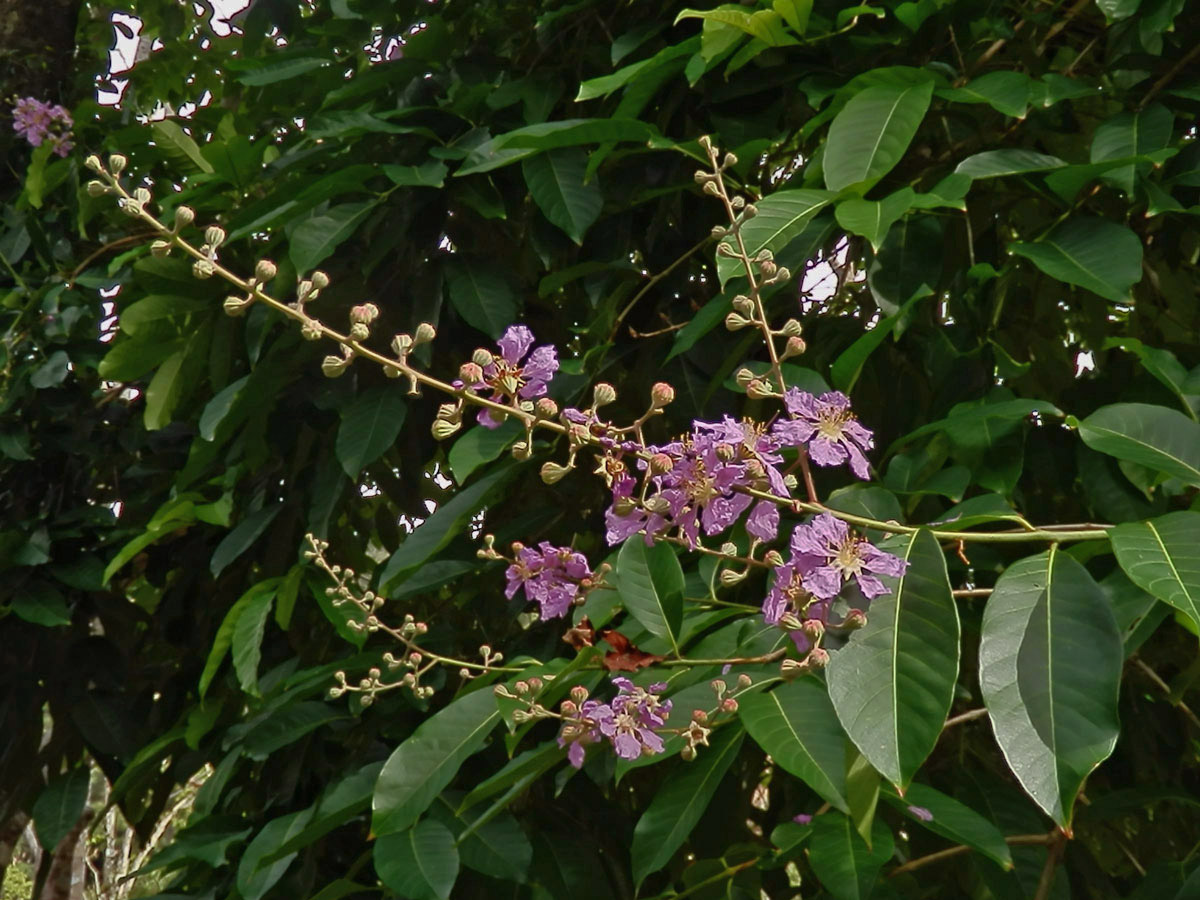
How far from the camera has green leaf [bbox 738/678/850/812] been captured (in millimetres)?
787

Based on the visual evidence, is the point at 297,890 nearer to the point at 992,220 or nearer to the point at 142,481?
the point at 142,481

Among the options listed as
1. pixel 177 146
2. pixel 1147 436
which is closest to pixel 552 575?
pixel 1147 436

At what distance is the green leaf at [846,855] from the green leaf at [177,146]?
1106 millimetres

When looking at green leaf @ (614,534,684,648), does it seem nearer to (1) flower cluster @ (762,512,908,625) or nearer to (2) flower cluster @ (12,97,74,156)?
(1) flower cluster @ (762,512,908,625)

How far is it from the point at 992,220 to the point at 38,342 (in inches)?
52.4

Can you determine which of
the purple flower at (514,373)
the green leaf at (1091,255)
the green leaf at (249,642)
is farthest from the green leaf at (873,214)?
the green leaf at (249,642)

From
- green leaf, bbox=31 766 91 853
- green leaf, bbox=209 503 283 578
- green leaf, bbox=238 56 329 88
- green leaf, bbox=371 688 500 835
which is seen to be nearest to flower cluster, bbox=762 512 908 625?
green leaf, bbox=371 688 500 835

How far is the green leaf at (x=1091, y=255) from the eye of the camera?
948 mm

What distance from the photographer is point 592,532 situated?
1.42 metres

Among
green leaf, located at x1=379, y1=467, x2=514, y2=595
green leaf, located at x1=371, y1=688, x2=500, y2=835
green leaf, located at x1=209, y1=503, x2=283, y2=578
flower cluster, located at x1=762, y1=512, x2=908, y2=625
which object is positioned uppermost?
flower cluster, located at x1=762, y1=512, x2=908, y2=625

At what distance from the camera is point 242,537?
55.6 inches

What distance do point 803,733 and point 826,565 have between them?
178 millimetres

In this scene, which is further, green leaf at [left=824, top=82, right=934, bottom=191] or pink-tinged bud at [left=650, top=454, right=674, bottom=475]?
green leaf at [left=824, top=82, right=934, bottom=191]

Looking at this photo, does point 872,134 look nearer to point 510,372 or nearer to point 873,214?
point 873,214
